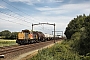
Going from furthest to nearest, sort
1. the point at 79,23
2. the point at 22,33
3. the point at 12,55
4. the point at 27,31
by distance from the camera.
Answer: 1. the point at 79,23
2. the point at 27,31
3. the point at 22,33
4. the point at 12,55

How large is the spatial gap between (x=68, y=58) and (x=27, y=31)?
32422mm

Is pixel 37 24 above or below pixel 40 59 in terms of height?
above

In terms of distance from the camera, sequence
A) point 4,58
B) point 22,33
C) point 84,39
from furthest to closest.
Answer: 1. point 22,33
2. point 84,39
3. point 4,58

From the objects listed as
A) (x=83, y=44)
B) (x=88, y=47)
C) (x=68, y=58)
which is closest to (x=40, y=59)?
(x=68, y=58)

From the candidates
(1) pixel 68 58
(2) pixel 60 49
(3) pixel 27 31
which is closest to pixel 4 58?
(1) pixel 68 58

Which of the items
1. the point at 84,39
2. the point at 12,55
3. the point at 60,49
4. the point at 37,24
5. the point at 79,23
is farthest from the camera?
the point at 79,23

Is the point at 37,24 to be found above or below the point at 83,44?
above

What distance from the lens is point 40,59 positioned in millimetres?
18562

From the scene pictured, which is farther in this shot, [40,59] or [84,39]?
[84,39]

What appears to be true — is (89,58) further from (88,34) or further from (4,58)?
(88,34)

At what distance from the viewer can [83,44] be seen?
104ft

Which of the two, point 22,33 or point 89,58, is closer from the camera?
point 89,58

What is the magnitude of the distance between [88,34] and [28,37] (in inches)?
910

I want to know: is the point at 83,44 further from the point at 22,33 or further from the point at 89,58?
the point at 22,33
